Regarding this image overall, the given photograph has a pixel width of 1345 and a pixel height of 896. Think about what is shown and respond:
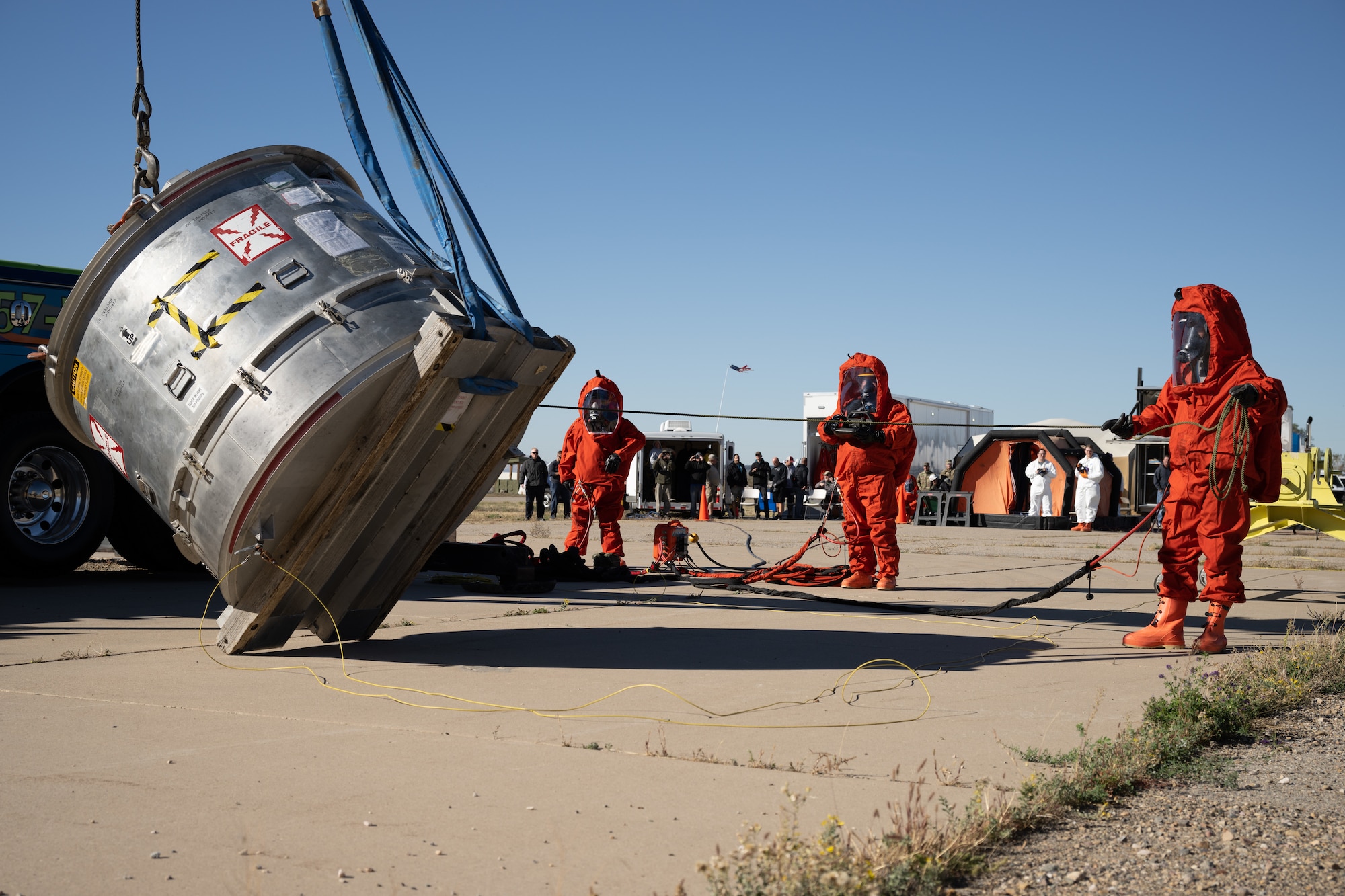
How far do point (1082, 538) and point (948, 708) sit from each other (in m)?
17.2

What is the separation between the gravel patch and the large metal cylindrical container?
11.0ft

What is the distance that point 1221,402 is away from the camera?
6.38 metres

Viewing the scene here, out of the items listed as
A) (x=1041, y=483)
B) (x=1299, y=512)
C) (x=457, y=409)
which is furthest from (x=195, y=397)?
(x=1041, y=483)

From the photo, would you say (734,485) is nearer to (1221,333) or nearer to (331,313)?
(1221,333)

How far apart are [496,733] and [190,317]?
2.74 m

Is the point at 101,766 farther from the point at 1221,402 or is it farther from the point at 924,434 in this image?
the point at 924,434

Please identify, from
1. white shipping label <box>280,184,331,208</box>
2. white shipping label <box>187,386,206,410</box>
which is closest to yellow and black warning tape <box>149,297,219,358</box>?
white shipping label <box>187,386,206,410</box>

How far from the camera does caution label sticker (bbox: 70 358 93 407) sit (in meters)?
5.69

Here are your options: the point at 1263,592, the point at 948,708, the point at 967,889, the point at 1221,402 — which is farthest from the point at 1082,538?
the point at 967,889

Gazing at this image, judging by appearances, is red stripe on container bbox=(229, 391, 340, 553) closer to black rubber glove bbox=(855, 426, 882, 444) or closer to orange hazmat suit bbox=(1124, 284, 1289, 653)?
orange hazmat suit bbox=(1124, 284, 1289, 653)

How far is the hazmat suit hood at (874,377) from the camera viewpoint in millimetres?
10219

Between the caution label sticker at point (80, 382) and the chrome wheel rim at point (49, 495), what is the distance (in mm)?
3423

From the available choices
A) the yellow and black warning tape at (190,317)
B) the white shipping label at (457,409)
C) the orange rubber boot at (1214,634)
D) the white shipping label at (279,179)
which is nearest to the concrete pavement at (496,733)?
the orange rubber boot at (1214,634)

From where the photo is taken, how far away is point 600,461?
10.6 meters
